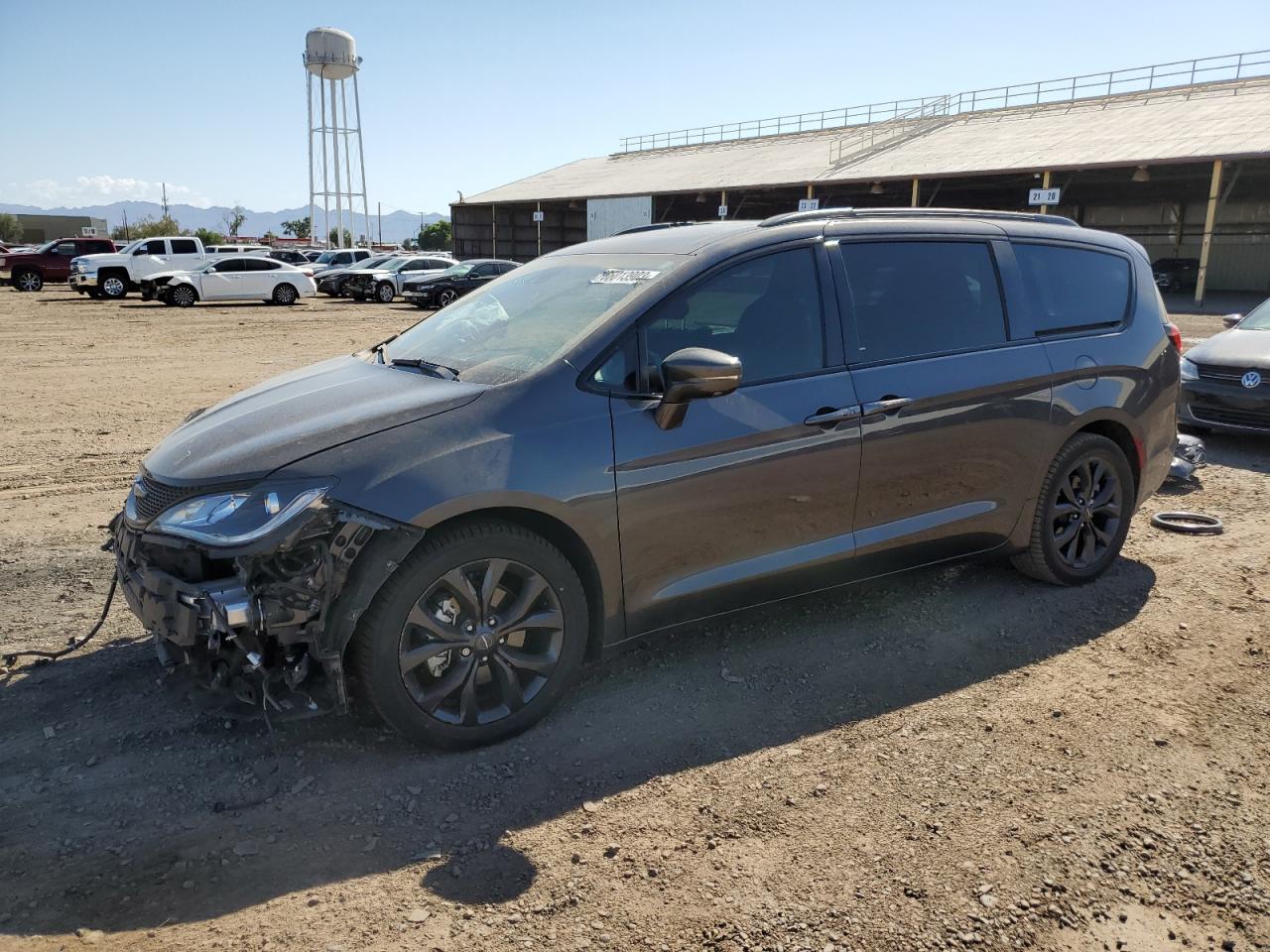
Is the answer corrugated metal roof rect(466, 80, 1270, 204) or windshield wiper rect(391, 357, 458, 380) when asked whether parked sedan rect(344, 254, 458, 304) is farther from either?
windshield wiper rect(391, 357, 458, 380)

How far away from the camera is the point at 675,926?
2.54 m

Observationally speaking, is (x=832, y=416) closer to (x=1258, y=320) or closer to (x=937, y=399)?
(x=937, y=399)

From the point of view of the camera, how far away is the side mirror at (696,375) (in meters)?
3.37

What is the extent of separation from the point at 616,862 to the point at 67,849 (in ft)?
5.48

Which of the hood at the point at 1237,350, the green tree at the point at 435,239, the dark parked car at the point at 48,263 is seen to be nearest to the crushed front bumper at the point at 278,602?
the hood at the point at 1237,350

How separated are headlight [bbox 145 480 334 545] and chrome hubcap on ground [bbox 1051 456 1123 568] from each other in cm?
367

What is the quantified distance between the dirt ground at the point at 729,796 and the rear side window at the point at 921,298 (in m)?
1.36

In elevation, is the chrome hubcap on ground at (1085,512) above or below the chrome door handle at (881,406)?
below

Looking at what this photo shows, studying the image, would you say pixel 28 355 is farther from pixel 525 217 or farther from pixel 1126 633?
pixel 525 217

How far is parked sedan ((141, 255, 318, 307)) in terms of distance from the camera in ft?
85.7

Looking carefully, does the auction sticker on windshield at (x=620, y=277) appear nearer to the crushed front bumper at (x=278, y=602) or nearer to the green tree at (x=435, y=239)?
the crushed front bumper at (x=278, y=602)

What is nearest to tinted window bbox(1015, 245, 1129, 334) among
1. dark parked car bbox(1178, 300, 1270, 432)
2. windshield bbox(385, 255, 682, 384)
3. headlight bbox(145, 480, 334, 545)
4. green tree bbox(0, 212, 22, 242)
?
windshield bbox(385, 255, 682, 384)

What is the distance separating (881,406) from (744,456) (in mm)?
745

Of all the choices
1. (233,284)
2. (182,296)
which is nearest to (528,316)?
(182,296)
